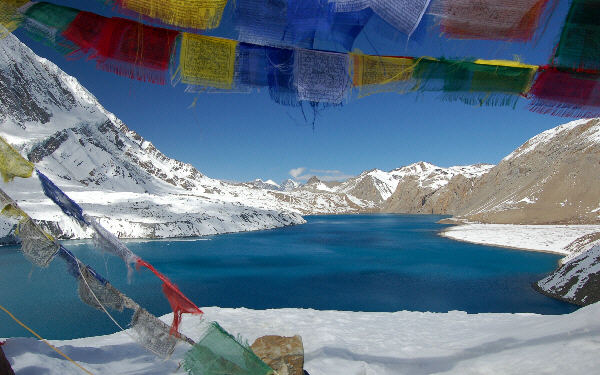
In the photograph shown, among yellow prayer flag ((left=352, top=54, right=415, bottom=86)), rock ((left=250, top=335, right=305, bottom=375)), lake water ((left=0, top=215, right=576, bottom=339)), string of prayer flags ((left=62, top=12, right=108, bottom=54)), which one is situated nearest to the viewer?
string of prayer flags ((left=62, top=12, right=108, bottom=54))

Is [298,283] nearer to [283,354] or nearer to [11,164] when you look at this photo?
[283,354]

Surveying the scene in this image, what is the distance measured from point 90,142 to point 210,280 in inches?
4640

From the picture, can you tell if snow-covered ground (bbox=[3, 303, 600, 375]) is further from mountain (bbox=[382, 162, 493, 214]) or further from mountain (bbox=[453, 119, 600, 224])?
mountain (bbox=[382, 162, 493, 214])

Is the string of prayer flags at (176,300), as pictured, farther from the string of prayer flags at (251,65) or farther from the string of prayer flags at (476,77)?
the string of prayer flags at (476,77)

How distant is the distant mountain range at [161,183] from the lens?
48.0 metres

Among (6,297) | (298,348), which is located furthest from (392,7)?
(6,297)

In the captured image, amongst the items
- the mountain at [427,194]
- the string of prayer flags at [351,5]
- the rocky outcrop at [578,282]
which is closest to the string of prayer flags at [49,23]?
the string of prayer flags at [351,5]

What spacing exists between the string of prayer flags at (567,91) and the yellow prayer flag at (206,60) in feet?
11.6

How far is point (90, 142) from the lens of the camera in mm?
113500

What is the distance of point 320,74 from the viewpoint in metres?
3.56

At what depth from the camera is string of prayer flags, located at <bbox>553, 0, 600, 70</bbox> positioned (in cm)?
317

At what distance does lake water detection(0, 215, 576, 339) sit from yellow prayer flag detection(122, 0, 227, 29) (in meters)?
5.52

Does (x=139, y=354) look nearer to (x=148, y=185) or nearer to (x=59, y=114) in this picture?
(x=148, y=185)

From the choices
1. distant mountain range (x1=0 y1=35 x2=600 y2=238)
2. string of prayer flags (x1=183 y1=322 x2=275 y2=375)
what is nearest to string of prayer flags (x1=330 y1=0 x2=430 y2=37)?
string of prayer flags (x1=183 y1=322 x2=275 y2=375)
